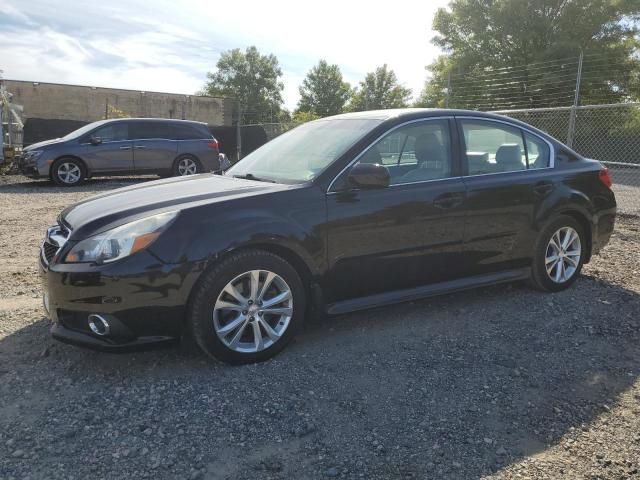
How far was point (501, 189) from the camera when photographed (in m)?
4.34

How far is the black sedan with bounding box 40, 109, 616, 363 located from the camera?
3.12 metres

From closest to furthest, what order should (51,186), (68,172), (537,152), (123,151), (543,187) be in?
(543,187)
(537,152)
(68,172)
(51,186)
(123,151)

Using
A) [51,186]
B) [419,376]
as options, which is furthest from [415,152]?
[51,186]

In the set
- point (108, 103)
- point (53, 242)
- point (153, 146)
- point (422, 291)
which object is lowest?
point (422, 291)

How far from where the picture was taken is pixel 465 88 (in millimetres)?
21656

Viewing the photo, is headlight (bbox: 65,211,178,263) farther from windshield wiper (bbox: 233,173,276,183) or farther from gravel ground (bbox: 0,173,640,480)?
windshield wiper (bbox: 233,173,276,183)

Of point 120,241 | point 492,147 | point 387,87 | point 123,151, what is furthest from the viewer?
point 387,87

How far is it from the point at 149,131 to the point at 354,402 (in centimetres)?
1163

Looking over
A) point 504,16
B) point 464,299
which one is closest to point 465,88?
point 504,16

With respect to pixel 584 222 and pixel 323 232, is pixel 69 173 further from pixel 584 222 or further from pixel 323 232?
pixel 584 222

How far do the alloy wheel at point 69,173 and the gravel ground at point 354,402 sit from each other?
8.69 metres

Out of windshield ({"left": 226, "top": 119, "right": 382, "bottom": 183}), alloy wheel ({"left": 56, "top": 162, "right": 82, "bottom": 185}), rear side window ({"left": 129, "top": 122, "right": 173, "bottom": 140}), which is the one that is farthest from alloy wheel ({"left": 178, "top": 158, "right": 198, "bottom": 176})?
windshield ({"left": 226, "top": 119, "right": 382, "bottom": 183})

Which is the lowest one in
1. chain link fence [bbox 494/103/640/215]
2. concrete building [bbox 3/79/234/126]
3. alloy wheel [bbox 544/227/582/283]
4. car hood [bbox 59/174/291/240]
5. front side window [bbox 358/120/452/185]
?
alloy wheel [bbox 544/227/582/283]

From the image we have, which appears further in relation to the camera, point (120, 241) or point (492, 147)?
point (492, 147)
